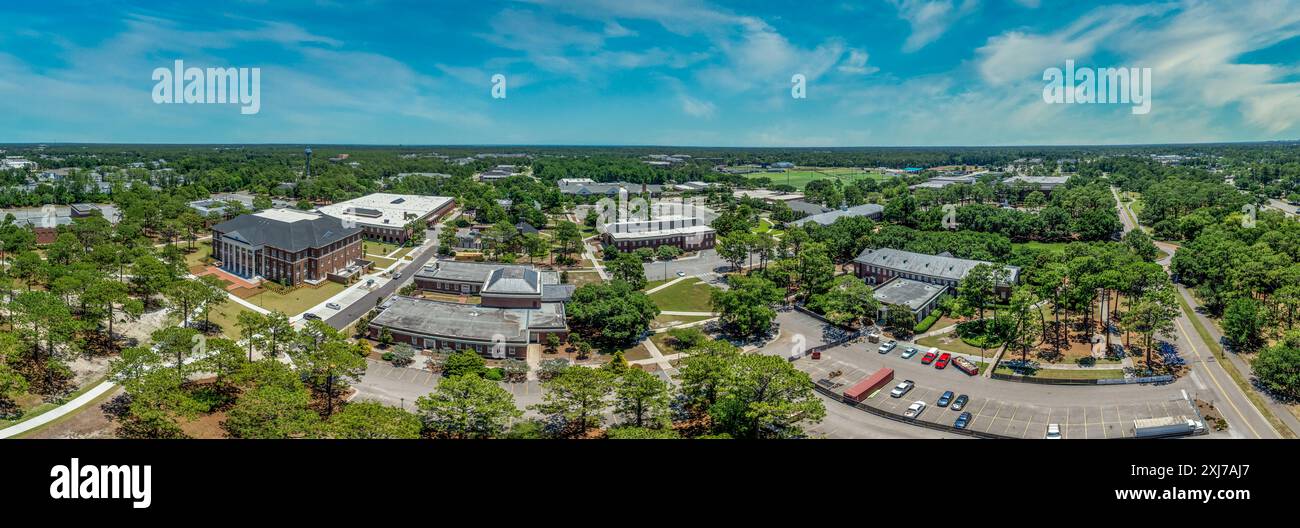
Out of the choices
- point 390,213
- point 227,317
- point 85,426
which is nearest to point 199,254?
point 390,213

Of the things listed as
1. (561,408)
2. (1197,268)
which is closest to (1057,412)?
(561,408)

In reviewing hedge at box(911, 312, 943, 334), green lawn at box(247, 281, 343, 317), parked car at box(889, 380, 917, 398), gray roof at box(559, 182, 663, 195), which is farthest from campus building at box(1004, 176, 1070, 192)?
green lawn at box(247, 281, 343, 317)

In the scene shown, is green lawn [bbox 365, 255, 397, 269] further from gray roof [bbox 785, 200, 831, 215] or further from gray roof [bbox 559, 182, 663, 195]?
gray roof [bbox 559, 182, 663, 195]

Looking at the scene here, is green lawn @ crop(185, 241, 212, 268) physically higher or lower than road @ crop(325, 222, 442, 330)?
higher

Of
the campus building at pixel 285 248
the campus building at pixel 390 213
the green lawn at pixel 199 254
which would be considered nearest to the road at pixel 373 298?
the campus building at pixel 285 248

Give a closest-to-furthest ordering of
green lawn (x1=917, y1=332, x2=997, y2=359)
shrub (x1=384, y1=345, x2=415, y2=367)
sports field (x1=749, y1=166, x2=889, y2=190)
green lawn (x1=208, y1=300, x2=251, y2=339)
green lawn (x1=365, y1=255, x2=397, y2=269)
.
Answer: shrub (x1=384, y1=345, x2=415, y2=367), green lawn (x1=917, y1=332, x2=997, y2=359), green lawn (x1=208, y1=300, x2=251, y2=339), green lawn (x1=365, y1=255, x2=397, y2=269), sports field (x1=749, y1=166, x2=889, y2=190)
